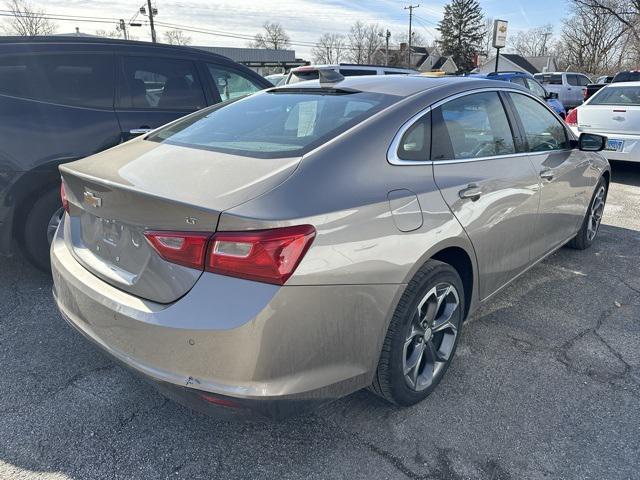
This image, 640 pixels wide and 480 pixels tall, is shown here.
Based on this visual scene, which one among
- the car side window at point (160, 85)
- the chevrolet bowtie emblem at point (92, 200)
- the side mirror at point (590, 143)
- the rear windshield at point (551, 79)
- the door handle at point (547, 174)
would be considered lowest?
the door handle at point (547, 174)

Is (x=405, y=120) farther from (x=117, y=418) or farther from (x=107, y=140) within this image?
(x=107, y=140)

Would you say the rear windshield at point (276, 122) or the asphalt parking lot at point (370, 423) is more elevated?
the rear windshield at point (276, 122)

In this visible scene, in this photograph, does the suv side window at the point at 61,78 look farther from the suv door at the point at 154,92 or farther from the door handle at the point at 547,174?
the door handle at the point at 547,174

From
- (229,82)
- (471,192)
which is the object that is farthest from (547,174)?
(229,82)

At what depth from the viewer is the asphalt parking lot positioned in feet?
7.03

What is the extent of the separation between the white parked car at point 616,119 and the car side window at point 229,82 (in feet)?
17.8

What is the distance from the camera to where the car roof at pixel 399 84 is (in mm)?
2664

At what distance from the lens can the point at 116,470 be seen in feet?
6.89

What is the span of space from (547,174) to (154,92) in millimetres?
3399

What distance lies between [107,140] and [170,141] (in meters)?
1.70

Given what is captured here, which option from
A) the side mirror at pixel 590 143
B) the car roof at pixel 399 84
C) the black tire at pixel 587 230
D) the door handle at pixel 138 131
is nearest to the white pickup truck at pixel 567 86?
the black tire at pixel 587 230

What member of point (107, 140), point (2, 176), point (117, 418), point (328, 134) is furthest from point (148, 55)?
point (117, 418)

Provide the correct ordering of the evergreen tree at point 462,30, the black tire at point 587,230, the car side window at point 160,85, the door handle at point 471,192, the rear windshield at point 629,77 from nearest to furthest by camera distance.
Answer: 1. the door handle at point 471,192
2. the car side window at point 160,85
3. the black tire at point 587,230
4. the rear windshield at point 629,77
5. the evergreen tree at point 462,30

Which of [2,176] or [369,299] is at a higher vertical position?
[2,176]
